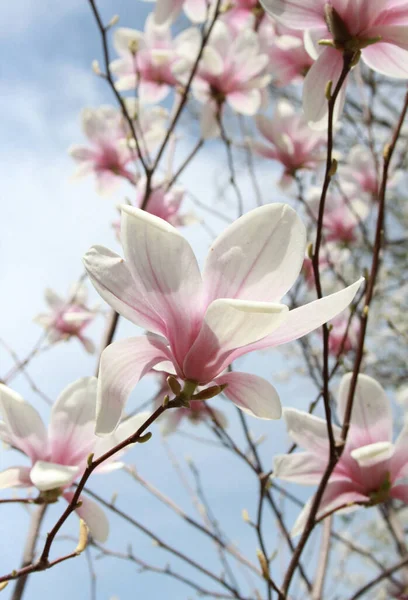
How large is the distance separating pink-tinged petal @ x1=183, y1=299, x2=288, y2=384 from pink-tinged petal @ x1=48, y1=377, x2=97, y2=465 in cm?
30

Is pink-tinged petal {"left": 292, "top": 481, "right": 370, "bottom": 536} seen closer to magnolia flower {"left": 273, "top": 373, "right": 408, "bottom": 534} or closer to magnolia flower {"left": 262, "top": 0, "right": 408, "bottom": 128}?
magnolia flower {"left": 273, "top": 373, "right": 408, "bottom": 534}

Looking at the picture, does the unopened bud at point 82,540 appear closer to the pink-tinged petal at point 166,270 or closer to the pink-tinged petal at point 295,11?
the pink-tinged petal at point 166,270

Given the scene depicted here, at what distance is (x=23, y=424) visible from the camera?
0.76 meters

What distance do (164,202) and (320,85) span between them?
0.68m

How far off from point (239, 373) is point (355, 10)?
0.48 meters

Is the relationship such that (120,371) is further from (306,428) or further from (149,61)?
(149,61)

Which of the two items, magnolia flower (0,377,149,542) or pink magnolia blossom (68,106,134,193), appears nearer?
magnolia flower (0,377,149,542)

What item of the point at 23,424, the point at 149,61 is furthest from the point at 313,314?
the point at 149,61

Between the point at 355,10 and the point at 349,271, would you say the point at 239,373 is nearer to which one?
the point at 355,10

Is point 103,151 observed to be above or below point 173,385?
above

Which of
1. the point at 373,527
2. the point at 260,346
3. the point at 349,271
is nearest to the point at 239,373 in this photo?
the point at 260,346

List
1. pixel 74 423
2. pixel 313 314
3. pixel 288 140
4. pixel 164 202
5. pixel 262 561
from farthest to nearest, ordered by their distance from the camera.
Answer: pixel 288 140
pixel 164 202
pixel 74 423
pixel 262 561
pixel 313 314

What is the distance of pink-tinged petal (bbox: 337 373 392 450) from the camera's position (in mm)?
864

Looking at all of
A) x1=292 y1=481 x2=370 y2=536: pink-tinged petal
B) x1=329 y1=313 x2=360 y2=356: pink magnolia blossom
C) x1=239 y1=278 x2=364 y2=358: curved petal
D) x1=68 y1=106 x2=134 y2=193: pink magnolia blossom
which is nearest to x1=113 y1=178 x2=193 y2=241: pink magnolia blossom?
x1=68 y1=106 x2=134 y2=193: pink magnolia blossom
